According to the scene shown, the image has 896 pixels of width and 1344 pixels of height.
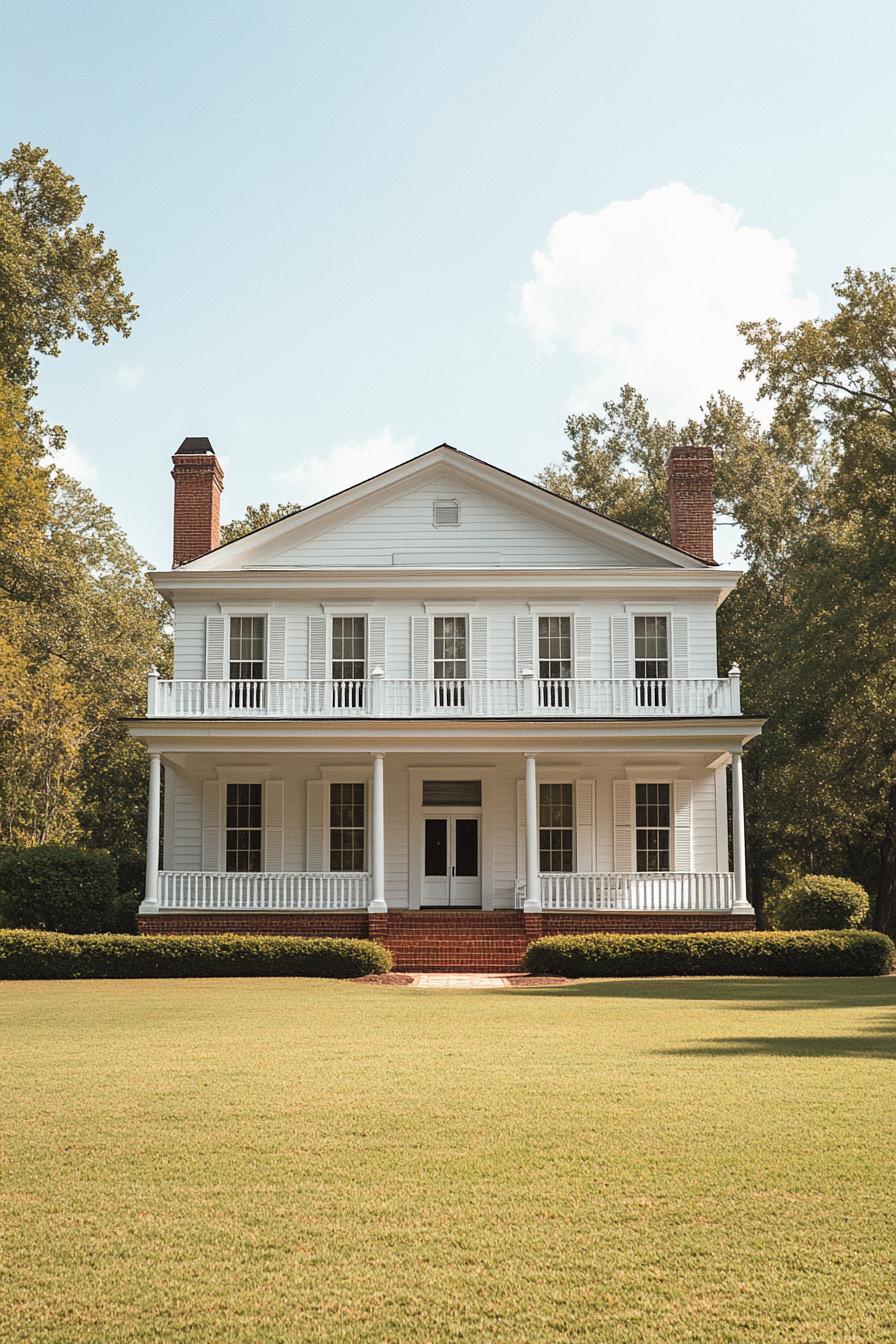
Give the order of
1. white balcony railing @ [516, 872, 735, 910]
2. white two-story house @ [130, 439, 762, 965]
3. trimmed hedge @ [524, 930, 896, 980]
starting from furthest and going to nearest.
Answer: white two-story house @ [130, 439, 762, 965] → white balcony railing @ [516, 872, 735, 910] → trimmed hedge @ [524, 930, 896, 980]

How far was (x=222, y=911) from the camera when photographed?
24.3 meters

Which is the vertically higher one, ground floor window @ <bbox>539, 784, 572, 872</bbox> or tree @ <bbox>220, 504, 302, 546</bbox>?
tree @ <bbox>220, 504, 302, 546</bbox>

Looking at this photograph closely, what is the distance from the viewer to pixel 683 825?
2689 cm

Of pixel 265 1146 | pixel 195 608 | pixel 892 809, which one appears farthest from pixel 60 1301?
pixel 892 809

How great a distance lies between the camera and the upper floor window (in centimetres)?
2747

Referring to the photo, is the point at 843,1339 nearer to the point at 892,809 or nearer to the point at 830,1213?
the point at 830,1213

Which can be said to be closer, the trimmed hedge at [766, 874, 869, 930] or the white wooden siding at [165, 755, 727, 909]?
the trimmed hedge at [766, 874, 869, 930]

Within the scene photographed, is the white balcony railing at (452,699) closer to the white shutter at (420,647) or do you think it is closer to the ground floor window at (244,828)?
the white shutter at (420,647)

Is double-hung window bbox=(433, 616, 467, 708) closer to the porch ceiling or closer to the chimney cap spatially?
the porch ceiling

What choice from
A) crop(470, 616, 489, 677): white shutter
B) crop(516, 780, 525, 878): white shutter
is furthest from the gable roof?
crop(516, 780, 525, 878): white shutter

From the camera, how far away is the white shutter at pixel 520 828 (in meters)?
26.7

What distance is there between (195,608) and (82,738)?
8.63 meters

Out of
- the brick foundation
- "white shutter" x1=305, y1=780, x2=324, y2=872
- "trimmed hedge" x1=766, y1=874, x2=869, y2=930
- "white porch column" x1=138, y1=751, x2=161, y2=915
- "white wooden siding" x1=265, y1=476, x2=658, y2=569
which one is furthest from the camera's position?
"white wooden siding" x1=265, y1=476, x2=658, y2=569

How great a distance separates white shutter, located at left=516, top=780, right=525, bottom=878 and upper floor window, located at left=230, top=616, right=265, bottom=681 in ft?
19.0
